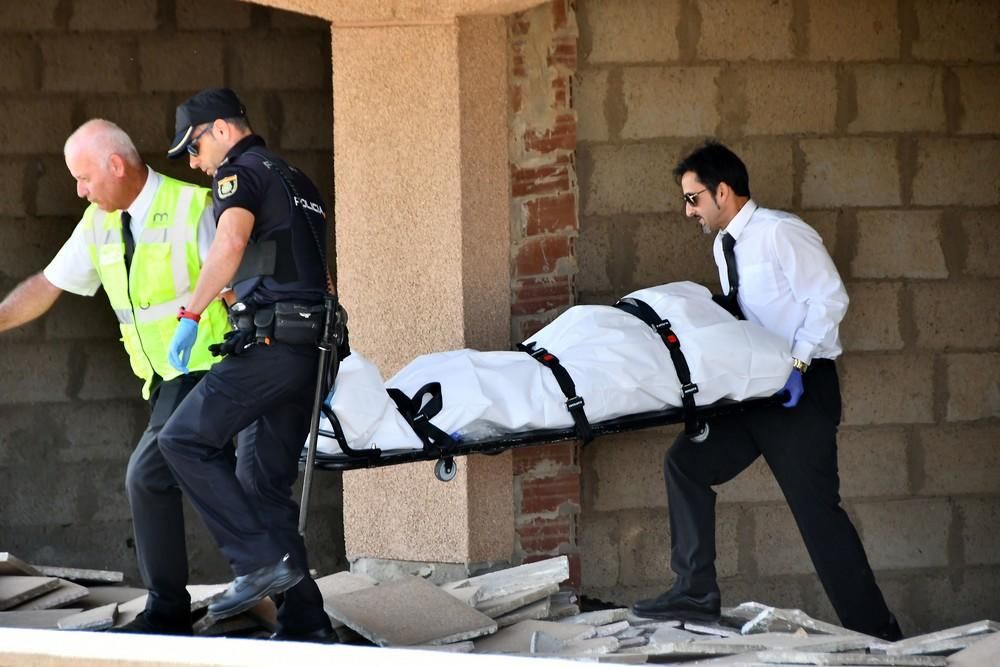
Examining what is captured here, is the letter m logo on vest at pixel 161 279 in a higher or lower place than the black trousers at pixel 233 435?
higher

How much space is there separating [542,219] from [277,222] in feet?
4.96

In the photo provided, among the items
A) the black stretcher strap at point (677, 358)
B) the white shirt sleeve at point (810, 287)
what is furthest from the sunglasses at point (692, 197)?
the black stretcher strap at point (677, 358)

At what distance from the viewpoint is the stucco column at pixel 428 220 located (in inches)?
217

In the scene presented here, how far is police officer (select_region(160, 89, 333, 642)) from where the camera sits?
14.0ft

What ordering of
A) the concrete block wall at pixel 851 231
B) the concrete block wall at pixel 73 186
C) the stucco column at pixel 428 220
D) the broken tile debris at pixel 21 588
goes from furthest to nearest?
the concrete block wall at pixel 73 186 < the concrete block wall at pixel 851 231 < the stucco column at pixel 428 220 < the broken tile debris at pixel 21 588

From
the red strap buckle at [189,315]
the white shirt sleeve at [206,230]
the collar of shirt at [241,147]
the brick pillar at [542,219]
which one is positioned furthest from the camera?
the brick pillar at [542,219]

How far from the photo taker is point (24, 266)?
23.7 feet

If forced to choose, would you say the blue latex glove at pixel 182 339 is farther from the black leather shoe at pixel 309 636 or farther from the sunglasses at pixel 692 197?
the sunglasses at pixel 692 197

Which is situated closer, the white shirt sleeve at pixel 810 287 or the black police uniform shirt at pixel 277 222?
the black police uniform shirt at pixel 277 222

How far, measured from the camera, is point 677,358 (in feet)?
15.6

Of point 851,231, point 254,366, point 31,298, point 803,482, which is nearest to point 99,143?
point 31,298

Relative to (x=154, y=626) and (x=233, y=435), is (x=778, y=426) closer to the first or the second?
(x=233, y=435)

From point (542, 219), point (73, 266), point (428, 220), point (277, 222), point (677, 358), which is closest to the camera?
point (277, 222)

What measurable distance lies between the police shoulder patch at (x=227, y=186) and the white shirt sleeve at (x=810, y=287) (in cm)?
179
